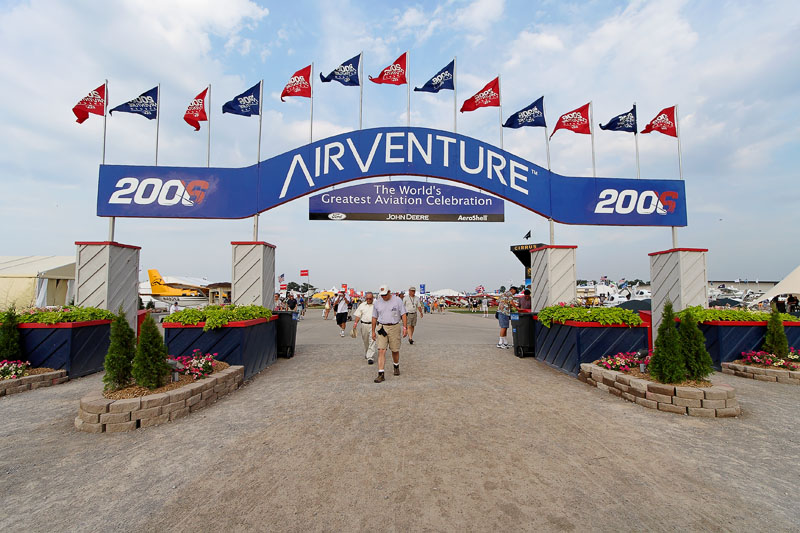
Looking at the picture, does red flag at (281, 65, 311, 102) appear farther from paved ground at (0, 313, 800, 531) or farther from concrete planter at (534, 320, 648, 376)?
concrete planter at (534, 320, 648, 376)

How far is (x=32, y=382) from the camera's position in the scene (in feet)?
A: 22.6

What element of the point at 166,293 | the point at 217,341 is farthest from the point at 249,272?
the point at 166,293

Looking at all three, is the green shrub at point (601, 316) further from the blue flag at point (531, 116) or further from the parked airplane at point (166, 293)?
the parked airplane at point (166, 293)

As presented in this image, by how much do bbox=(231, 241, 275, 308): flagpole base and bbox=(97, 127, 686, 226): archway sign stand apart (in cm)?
141

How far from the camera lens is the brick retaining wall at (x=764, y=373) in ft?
23.9

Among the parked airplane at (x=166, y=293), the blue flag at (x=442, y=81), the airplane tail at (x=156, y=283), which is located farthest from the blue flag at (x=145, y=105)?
the airplane tail at (x=156, y=283)

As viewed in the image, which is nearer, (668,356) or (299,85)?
(668,356)

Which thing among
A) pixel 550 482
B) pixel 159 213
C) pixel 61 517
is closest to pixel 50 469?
pixel 61 517

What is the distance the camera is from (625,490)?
10.8ft

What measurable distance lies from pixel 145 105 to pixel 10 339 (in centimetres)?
683

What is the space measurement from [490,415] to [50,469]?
4.93m

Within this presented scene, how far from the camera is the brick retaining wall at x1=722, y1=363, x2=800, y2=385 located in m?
7.29

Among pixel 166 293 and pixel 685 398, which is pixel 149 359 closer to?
pixel 685 398

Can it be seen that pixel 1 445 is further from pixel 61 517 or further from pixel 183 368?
pixel 61 517
